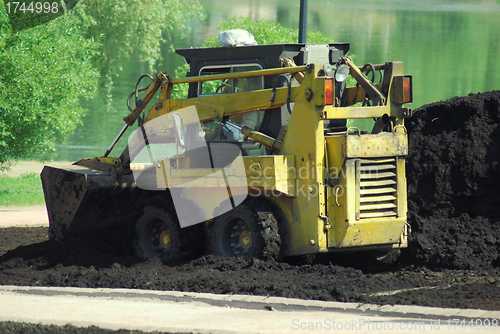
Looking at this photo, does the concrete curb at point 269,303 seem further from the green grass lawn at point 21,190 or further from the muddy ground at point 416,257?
the green grass lawn at point 21,190

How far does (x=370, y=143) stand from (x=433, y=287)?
176cm

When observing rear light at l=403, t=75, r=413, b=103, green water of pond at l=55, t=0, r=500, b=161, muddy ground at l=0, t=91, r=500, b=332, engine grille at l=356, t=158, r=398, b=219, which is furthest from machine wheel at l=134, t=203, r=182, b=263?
green water of pond at l=55, t=0, r=500, b=161

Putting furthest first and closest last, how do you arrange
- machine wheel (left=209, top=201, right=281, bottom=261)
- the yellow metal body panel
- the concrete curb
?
machine wheel (left=209, top=201, right=281, bottom=261) → the yellow metal body panel → the concrete curb

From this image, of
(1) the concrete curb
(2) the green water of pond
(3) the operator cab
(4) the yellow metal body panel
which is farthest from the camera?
(2) the green water of pond

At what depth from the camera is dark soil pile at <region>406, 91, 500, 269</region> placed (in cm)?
786

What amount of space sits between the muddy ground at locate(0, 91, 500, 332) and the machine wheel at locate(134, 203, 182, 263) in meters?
0.32

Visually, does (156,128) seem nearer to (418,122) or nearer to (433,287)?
(418,122)

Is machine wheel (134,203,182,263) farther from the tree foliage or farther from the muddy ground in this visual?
the tree foliage

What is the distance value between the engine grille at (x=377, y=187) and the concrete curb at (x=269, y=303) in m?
1.64

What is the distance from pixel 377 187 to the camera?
7191mm

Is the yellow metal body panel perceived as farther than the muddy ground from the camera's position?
Yes

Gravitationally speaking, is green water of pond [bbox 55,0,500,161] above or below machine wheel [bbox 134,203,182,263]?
above

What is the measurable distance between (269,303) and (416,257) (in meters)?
2.93

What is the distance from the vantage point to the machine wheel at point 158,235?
8.28 m
